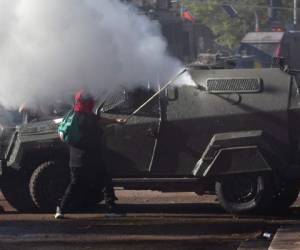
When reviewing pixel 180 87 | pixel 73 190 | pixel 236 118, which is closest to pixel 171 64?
pixel 180 87

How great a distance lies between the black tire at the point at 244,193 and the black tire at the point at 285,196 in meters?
0.37

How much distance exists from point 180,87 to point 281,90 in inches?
48.3

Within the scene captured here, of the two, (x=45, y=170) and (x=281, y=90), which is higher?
(x=281, y=90)

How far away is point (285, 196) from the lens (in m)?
12.0

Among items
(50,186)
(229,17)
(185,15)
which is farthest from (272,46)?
(50,186)

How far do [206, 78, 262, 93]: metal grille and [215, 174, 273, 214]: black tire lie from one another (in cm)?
104

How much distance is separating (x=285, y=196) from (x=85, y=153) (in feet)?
8.52

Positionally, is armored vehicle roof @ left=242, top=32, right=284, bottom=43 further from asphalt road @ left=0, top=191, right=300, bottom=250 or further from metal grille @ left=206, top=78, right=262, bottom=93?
metal grille @ left=206, top=78, right=262, bottom=93

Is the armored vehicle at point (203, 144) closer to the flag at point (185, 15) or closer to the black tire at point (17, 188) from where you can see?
the black tire at point (17, 188)

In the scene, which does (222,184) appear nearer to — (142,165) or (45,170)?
(142,165)

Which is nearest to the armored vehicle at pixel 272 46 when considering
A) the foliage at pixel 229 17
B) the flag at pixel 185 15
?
the flag at pixel 185 15

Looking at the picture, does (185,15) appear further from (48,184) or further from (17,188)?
(48,184)

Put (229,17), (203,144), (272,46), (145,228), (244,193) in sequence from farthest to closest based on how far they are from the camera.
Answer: (229,17) → (272,46) → (244,193) → (203,144) → (145,228)

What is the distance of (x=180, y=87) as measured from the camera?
11.7m
